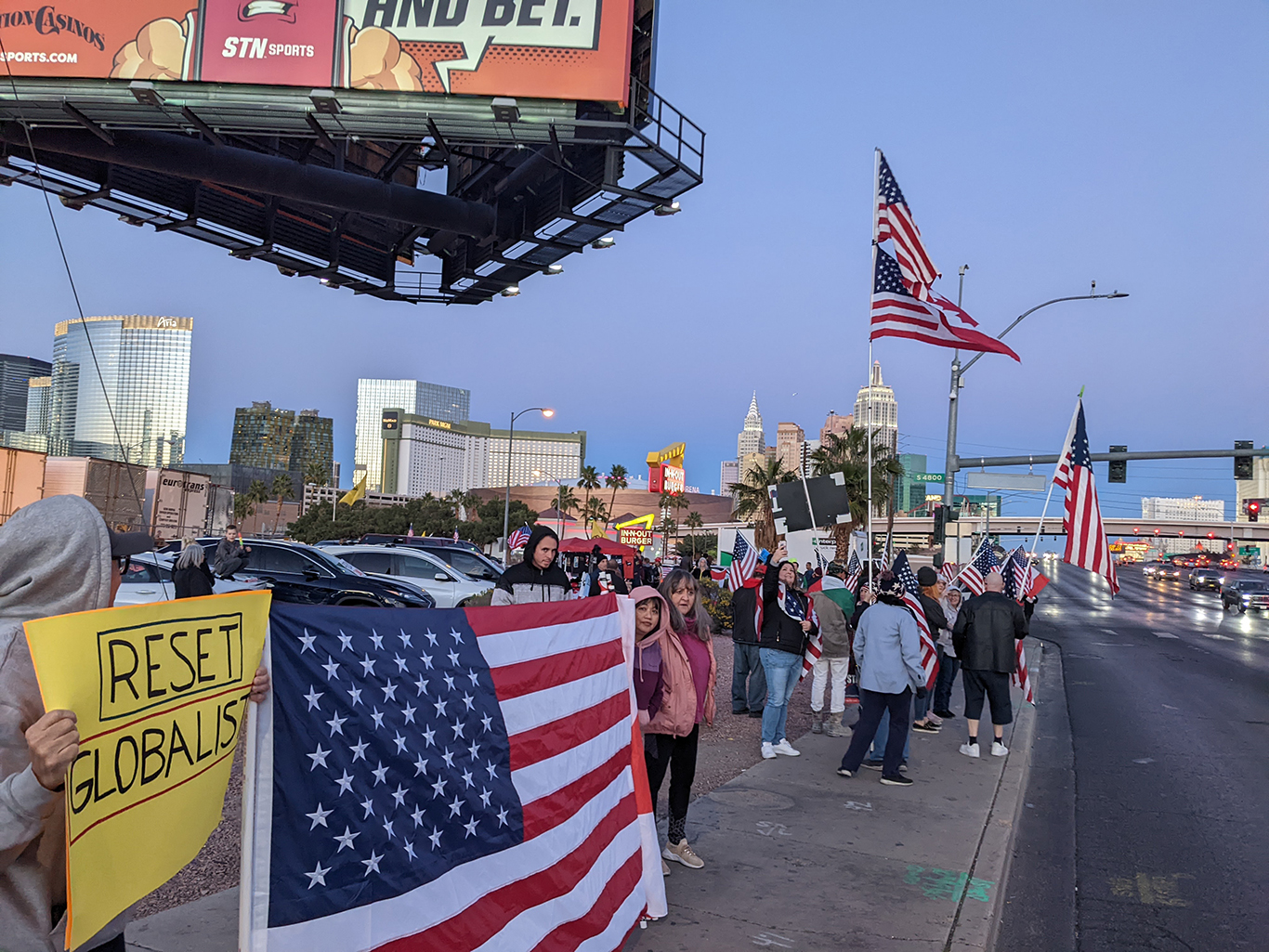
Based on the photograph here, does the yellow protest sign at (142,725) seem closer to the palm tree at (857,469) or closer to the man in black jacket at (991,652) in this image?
the man in black jacket at (991,652)

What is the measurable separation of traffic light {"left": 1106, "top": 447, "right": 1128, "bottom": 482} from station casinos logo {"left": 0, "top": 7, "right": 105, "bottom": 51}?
25.0 m

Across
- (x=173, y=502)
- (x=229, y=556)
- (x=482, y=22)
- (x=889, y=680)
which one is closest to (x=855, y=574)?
(x=889, y=680)

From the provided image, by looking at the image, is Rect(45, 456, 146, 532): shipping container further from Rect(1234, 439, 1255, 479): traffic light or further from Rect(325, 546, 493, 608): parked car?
Rect(1234, 439, 1255, 479): traffic light

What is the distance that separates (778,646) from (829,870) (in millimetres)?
3153

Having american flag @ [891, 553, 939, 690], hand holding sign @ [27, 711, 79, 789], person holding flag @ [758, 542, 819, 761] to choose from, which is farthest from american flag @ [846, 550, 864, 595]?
hand holding sign @ [27, 711, 79, 789]

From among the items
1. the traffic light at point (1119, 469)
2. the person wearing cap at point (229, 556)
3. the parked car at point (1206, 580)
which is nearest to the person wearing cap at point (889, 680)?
the person wearing cap at point (229, 556)

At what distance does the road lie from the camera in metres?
5.10

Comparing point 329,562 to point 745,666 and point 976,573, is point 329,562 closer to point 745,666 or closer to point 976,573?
point 745,666

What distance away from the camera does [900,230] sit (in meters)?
13.1

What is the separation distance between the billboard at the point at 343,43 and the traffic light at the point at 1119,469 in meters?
18.3

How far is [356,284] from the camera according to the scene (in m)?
19.5

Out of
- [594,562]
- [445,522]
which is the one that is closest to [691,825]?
[594,562]

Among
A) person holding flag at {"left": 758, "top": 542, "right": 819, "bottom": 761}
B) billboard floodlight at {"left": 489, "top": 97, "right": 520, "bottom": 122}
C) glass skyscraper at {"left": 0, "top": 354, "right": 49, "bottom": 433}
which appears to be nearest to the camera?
person holding flag at {"left": 758, "top": 542, "right": 819, "bottom": 761}

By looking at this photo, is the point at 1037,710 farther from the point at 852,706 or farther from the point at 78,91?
the point at 78,91
